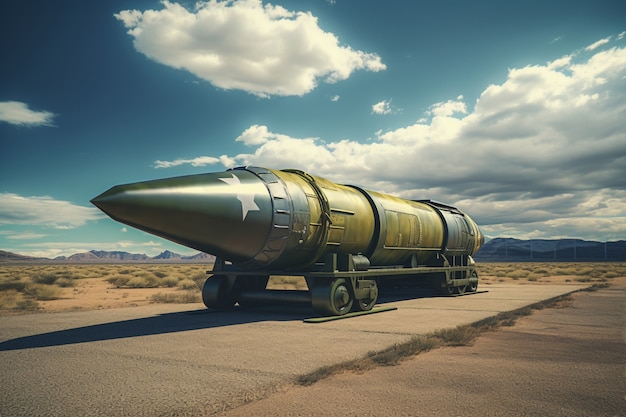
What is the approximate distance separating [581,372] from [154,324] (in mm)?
8541

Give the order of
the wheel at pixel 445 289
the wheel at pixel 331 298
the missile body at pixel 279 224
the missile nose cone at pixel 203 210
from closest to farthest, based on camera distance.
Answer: the missile nose cone at pixel 203 210, the missile body at pixel 279 224, the wheel at pixel 331 298, the wheel at pixel 445 289

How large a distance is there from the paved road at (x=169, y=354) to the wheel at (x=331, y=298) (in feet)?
1.51

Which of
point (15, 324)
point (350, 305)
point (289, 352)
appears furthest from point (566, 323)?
point (15, 324)

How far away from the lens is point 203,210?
8.96 m

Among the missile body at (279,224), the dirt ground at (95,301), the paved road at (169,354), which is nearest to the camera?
the paved road at (169,354)

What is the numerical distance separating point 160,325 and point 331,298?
13.3 feet

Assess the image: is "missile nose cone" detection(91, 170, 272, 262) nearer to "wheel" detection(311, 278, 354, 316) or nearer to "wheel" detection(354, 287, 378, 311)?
"wheel" detection(311, 278, 354, 316)

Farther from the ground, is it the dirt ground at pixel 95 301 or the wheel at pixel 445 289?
the wheel at pixel 445 289

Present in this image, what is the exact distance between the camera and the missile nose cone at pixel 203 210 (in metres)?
8.05

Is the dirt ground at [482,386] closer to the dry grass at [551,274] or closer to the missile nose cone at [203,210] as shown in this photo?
the missile nose cone at [203,210]

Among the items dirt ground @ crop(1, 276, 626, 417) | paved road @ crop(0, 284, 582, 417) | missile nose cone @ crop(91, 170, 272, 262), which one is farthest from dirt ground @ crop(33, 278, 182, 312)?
dirt ground @ crop(1, 276, 626, 417)

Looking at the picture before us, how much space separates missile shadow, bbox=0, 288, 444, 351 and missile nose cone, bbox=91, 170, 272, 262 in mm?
1713

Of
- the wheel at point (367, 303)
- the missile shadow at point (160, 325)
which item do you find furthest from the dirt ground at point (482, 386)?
→ the missile shadow at point (160, 325)

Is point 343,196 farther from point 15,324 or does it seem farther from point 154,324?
point 15,324
